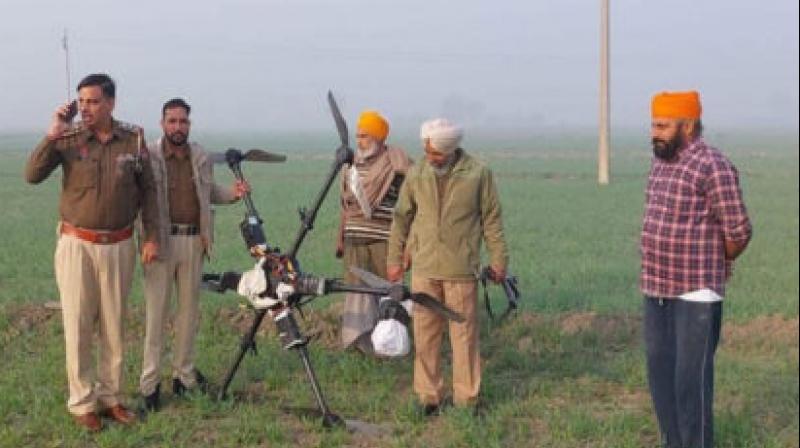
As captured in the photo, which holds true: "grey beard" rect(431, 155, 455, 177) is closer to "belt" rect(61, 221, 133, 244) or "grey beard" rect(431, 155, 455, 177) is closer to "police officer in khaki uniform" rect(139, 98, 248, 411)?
"police officer in khaki uniform" rect(139, 98, 248, 411)

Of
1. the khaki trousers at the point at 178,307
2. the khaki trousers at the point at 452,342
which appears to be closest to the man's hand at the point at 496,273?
the khaki trousers at the point at 452,342

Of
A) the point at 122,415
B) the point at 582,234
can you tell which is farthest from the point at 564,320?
the point at 582,234

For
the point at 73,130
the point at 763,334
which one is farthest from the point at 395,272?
the point at 763,334

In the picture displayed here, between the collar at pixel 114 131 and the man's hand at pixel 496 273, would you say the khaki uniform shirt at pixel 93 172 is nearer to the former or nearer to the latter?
the collar at pixel 114 131

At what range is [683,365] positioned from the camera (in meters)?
4.66

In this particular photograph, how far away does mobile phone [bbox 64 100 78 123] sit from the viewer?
16.7 feet

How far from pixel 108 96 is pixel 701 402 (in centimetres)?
357

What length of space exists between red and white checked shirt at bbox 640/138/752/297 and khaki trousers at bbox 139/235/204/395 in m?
2.83

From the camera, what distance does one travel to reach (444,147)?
18.0ft

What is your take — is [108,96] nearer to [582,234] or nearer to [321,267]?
[321,267]

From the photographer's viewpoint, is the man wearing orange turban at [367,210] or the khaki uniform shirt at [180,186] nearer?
the khaki uniform shirt at [180,186]

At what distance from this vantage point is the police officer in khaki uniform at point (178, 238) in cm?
573

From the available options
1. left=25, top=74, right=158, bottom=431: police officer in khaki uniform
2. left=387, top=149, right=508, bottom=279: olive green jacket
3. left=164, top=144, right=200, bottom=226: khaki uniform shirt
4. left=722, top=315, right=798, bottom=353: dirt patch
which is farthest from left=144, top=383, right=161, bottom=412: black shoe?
left=722, top=315, right=798, bottom=353: dirt patch

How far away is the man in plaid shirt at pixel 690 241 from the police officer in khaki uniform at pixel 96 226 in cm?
287
